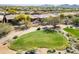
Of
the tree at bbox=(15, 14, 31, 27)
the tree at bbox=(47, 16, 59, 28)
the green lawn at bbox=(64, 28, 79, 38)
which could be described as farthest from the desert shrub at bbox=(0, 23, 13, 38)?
the green lawn at bbox=(64, 28, 79, 38)

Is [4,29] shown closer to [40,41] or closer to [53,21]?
[40,41]

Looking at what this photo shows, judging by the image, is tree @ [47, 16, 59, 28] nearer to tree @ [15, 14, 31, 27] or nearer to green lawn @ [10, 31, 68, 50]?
green lawn @ [10, 31, 68, 50]

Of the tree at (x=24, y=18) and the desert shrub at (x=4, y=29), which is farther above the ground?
the tree at (x=24, y=18)

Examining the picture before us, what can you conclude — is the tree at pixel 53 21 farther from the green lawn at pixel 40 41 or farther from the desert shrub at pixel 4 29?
the desert shrub at pixel 4 29

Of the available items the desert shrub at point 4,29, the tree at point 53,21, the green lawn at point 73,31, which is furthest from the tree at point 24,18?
the green lawn at point 73,31

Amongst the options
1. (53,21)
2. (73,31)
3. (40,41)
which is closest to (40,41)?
(40,41)
